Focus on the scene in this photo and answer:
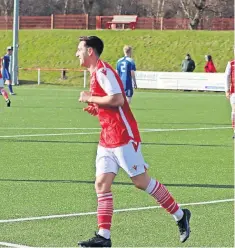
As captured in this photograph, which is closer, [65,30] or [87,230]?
[87,230]

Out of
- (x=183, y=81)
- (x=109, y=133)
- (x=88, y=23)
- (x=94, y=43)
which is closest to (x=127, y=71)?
(x=94, y=43)

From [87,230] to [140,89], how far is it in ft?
120

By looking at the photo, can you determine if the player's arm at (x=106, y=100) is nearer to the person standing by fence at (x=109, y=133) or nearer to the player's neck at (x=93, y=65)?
the person standing by fence at (x=109, y=133)

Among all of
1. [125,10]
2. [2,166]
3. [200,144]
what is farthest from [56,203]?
[125,10]

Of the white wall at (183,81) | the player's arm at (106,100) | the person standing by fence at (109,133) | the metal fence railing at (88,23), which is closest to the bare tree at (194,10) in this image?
the metal fence railing at (88,23)

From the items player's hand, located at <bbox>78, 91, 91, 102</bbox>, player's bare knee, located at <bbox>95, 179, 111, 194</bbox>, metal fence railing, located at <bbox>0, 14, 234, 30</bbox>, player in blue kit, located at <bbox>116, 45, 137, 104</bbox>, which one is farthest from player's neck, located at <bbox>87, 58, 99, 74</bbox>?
metal fence railing, located at <bbox>0, 14, 234, 30</bbox>

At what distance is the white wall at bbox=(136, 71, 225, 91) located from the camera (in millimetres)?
42719

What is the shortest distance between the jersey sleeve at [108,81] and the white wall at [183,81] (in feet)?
111

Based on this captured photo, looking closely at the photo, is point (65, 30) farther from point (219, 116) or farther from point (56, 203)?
point (56, 203)

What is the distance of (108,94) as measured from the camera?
8031 millimetres

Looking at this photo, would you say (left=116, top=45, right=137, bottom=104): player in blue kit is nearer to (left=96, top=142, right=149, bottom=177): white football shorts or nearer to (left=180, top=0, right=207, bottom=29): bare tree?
(left=96, top=142, right=149, bottom=177): white football shorts

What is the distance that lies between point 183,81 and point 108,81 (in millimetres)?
35696

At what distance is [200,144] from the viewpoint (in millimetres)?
17531

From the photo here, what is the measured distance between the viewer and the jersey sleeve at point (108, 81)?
316 inches
